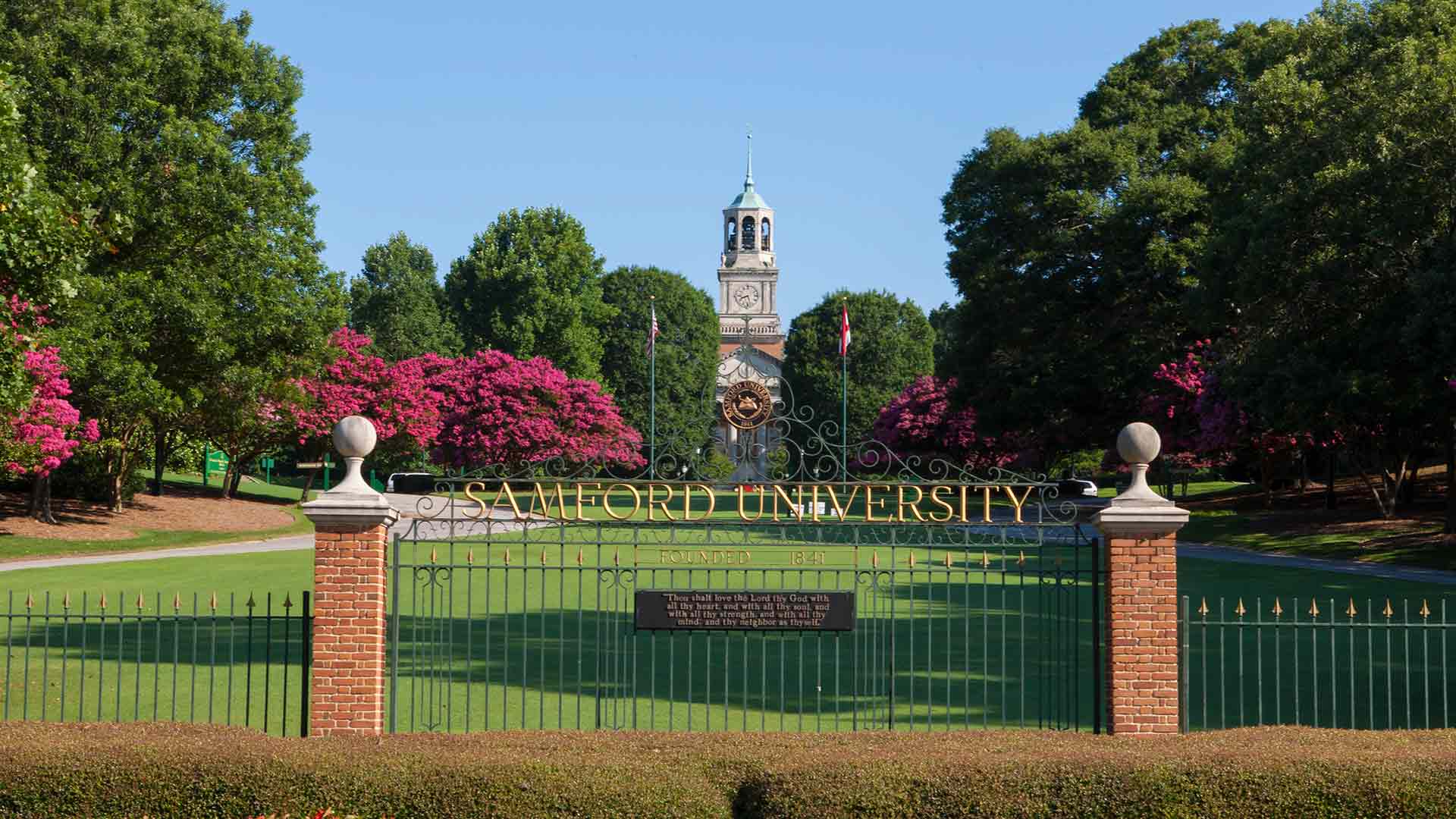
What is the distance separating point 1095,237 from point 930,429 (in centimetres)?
2516

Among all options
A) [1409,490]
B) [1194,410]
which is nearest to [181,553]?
[1194,410]

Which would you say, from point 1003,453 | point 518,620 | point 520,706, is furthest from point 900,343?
point 520,706

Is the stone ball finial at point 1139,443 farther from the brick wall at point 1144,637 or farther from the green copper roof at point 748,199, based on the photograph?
the green copper roof at point 748,199

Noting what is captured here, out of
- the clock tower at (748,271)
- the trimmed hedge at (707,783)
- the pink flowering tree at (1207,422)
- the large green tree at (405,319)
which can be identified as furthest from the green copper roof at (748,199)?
the trimmed hedge at (707,783)

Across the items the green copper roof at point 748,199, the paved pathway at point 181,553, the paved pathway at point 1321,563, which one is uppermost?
the green copper roof at point 748,199

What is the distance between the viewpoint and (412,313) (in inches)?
2825

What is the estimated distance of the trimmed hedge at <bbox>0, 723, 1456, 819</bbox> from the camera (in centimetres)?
746

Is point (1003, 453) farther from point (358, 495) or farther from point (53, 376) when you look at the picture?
point (358, 495)

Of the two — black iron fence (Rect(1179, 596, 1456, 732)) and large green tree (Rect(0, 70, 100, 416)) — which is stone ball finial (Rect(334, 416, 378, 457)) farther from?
large green tree (Rect(0, 70, 100, 416))

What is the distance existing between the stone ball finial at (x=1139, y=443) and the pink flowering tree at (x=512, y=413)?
47458 millimetres

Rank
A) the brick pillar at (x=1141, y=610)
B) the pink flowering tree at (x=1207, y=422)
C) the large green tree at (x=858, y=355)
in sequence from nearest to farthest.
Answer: the brick pillar at (x=1141, y=610)
the pink flowering tree at (x=1207, y=422)
the large green tree at (x=858, y=355)

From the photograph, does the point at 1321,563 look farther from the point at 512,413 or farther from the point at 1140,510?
the point at 512,413

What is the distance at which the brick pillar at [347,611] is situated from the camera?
33.1 ft

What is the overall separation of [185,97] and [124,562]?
11722 millimetres
